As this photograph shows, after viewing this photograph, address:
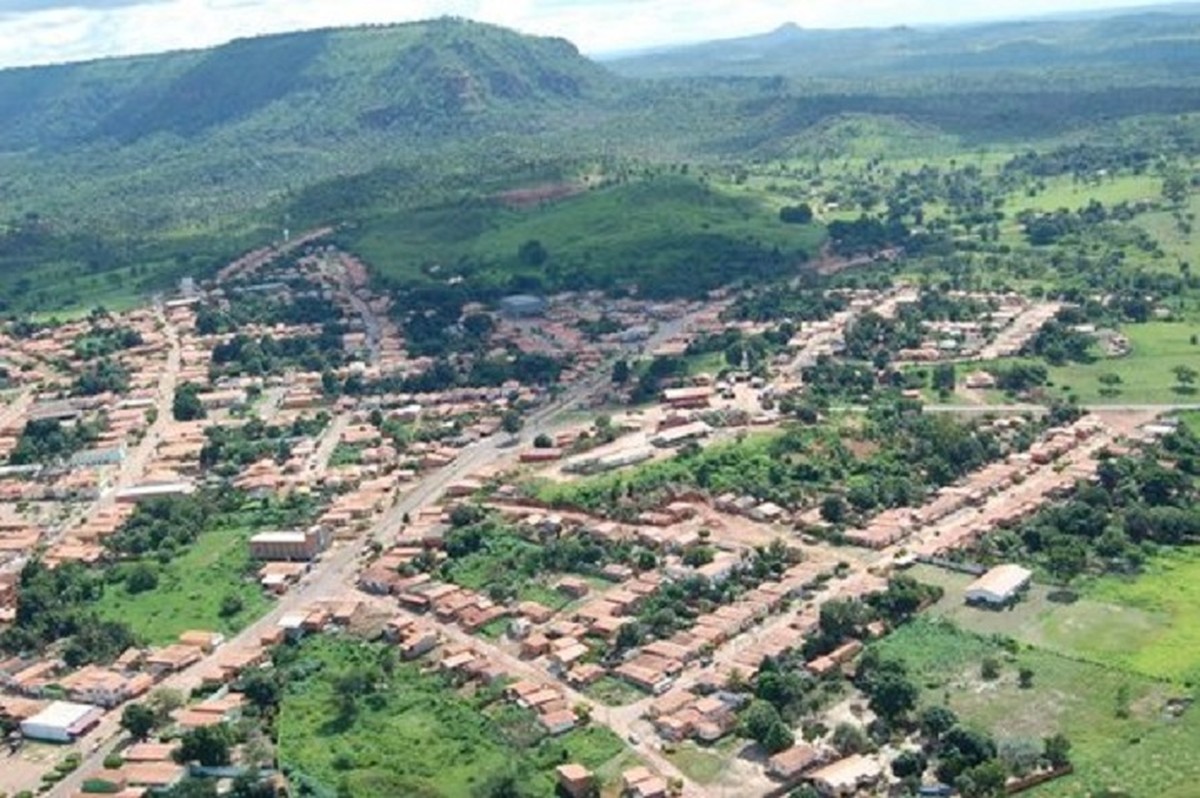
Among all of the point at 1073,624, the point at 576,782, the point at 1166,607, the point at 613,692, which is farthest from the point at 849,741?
the point at 1166,607

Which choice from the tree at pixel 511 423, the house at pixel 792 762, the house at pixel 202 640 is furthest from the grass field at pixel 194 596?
the house at pixel 792 762

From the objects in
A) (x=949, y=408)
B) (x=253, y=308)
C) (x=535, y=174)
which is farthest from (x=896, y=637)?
(x=535, y=174)

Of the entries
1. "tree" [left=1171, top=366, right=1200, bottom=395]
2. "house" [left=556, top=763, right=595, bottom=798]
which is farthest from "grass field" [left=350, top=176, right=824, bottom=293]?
"house" [left=556, top=763, right=595, bottom=798]

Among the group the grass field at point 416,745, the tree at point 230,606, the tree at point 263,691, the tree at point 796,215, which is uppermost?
the tree at point 796,215

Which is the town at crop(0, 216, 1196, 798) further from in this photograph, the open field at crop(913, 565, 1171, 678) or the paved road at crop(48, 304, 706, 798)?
the open field at crop(913, 565, 1171, 678)

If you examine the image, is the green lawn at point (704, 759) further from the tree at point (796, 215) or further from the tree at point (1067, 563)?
the tree at point (796, 215)

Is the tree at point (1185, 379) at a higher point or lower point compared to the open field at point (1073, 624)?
higher
